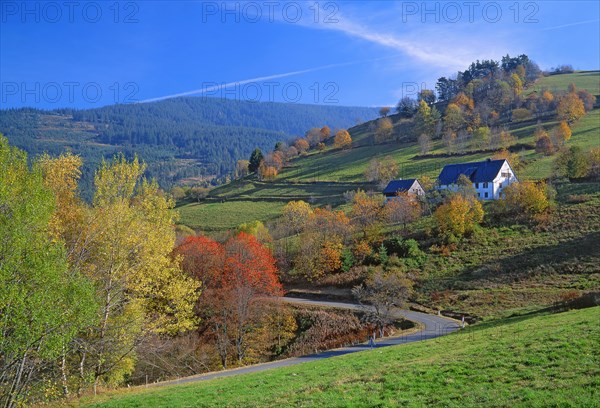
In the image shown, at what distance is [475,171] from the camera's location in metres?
88.8

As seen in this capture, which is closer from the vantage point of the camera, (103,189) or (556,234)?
(103,189)

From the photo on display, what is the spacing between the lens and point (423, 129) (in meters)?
149

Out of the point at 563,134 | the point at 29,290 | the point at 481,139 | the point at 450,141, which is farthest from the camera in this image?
the point at 450,141

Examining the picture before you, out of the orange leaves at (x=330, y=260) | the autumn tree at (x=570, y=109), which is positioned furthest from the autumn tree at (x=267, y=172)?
the autumn tree at (x=570, y=109)

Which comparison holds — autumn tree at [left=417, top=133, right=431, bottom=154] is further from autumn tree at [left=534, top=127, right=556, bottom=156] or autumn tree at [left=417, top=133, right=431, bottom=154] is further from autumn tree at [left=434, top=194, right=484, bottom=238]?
autumn tree at [left=434, top=194, right=484, bottom=238]

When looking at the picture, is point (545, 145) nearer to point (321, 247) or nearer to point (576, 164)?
point (576, 164)

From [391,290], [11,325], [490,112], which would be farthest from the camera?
[490,112]

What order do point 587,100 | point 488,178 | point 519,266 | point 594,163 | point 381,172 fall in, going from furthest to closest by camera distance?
point 587,100 < point 381,172 < point 488,178 < point 594,163 < point 519,266

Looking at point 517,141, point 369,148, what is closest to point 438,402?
point 517,141

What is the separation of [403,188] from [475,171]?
14694mm

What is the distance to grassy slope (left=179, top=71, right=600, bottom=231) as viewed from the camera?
9938 cm

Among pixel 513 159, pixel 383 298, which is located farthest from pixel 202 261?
pixel 513 159

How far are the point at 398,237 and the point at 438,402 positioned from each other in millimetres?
52709

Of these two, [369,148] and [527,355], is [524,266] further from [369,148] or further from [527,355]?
[369,148]
